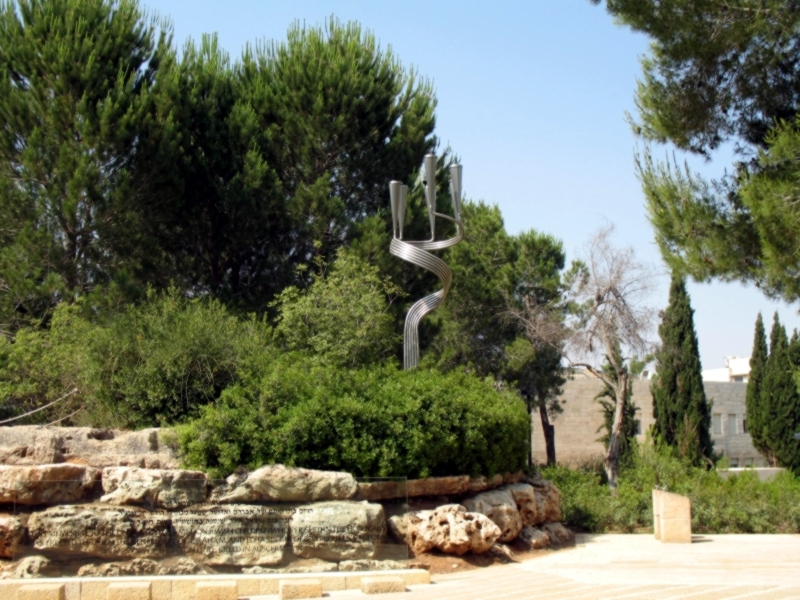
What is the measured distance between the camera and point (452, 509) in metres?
9.97

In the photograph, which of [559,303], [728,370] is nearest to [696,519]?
[559,303]

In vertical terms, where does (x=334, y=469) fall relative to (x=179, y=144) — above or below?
below

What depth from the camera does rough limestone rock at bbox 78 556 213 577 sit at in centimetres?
789

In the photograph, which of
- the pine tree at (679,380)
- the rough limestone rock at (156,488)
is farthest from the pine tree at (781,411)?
the rough limestone rock at (156,488)

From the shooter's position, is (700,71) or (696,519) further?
(696,519)

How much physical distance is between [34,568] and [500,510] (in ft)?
18.6

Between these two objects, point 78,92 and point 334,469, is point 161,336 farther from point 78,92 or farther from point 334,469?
point 78,92

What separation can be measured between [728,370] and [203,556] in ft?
180

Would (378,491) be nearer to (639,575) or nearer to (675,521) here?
(639,575)

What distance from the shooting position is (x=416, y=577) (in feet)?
27.8

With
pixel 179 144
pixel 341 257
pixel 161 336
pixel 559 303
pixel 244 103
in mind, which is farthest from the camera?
pixel 559 303

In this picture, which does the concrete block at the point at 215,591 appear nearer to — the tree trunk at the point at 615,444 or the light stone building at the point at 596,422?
the tree trunk at the point at 615,444

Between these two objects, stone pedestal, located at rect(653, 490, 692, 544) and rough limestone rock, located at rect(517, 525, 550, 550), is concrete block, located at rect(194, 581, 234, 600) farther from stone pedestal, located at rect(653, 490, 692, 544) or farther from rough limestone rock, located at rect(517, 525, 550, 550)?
stone pedestal, located at rect(653, 490, 692, 544)

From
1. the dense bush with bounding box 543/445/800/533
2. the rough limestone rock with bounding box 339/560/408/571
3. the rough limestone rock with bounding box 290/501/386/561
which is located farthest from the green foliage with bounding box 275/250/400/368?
the rough limestone rock with bounding box 339/560/408/571
